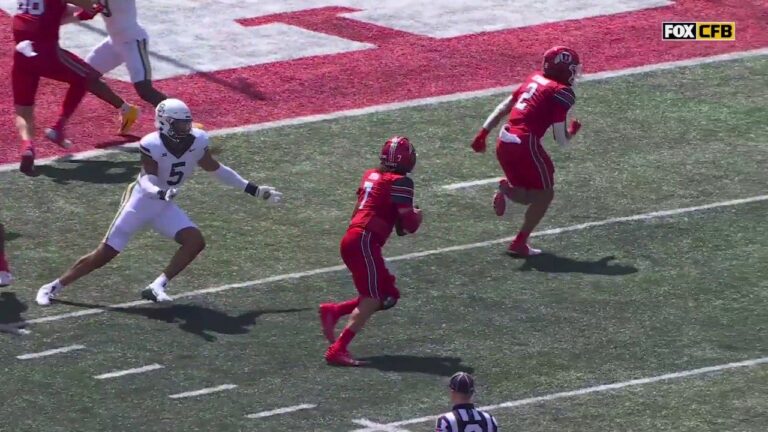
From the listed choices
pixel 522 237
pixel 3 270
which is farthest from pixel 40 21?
pixel 522 237

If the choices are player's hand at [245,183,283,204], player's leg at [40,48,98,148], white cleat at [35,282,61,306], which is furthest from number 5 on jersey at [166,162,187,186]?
player's leg at [40,48,98,148]

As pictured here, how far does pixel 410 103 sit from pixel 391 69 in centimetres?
111

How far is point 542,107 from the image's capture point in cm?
1444

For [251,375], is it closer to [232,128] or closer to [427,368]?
[427,368]

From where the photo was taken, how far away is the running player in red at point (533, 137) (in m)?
14.3

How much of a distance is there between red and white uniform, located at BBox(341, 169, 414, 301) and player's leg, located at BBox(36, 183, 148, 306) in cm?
172

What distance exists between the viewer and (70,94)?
17.0 meters

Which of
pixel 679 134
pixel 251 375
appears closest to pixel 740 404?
pixel 251 375

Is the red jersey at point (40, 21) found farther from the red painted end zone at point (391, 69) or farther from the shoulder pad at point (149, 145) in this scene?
the shoulder pad at point (149, 145)

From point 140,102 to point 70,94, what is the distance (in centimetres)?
145

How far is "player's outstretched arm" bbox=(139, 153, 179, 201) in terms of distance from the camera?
1289 cm

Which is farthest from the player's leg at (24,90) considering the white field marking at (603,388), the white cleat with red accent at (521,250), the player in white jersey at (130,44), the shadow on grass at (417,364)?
the white field marking at (603,388)

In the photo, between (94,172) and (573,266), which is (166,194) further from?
(94,172)

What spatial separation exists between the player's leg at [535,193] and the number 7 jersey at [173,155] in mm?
2759
